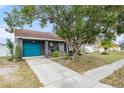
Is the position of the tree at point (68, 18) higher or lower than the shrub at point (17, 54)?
higher

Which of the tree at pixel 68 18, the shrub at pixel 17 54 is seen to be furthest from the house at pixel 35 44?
the tree at pixel 68 18

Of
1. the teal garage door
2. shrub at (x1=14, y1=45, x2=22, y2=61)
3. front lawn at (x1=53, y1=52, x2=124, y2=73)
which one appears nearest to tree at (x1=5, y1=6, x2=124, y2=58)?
front lawn at (x1=53, y1=52, x2=124, y2=73)

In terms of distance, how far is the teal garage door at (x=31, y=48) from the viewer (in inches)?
627

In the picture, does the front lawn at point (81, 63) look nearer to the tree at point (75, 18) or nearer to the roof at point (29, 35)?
the tree at point (75, 18)

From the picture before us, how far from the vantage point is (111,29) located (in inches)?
536

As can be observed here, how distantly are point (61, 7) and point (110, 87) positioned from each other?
278 inches

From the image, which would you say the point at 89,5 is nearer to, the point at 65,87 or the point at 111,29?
the point at 111,29

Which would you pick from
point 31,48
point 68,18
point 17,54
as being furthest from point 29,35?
point 68,18

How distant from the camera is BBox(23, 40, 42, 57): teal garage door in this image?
1592cm

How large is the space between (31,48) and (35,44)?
2.63 ft

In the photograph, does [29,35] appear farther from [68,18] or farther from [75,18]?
[75,18]

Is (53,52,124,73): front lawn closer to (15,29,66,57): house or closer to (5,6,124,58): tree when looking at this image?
(5,6,124,58): tree
